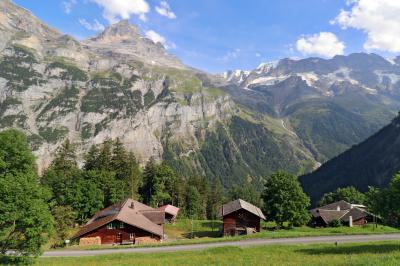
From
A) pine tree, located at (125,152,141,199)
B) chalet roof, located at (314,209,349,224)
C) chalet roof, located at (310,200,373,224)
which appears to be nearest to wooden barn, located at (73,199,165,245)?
pine tree, located at (125,152,141,199)

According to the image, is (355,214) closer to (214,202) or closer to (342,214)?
(342,214)

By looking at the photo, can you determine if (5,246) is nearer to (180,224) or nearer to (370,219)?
(180,224)

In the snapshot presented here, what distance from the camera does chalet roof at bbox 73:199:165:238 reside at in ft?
250

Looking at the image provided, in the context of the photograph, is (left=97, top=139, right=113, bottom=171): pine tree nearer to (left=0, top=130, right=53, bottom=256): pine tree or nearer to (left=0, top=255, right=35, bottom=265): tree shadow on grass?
(left=0, top=255, right=35, bottom=265): tree shadow on grass

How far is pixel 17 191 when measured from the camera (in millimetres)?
33625

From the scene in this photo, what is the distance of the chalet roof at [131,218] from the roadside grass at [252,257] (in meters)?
28.4

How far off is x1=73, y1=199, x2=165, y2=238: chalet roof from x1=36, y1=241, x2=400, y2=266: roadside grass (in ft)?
93.3

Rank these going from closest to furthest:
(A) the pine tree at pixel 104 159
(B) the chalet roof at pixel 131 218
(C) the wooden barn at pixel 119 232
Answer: (C) the wooden barn at pixel 119 232 < (B) the chalet roof at pixel 131 218 < (A) the pine tree at pixel 104 159

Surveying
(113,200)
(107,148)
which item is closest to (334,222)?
(113,200)

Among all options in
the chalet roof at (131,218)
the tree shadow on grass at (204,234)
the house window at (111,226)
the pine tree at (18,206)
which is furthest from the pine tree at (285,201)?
the pine tree at (18,206)

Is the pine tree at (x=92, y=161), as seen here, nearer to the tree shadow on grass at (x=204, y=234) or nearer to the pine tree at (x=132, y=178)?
the pine tree at (x=132, y=178)

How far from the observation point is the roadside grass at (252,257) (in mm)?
36219

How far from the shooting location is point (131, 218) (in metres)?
79.7

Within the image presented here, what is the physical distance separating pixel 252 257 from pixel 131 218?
43716 millimetres
